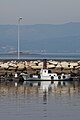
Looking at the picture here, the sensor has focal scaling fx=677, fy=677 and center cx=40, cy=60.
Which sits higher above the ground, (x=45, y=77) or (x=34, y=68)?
(x=34, y=68)

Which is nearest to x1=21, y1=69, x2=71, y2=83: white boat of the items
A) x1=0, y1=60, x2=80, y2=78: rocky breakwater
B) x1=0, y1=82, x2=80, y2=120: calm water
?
x1=0, y1=60, x2=80, y2=78: rocky breakwater

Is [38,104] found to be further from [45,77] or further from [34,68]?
[34,68]

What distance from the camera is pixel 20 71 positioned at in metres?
69.8

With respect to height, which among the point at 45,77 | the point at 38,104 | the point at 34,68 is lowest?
the point at 38,104

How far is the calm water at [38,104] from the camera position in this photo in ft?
112

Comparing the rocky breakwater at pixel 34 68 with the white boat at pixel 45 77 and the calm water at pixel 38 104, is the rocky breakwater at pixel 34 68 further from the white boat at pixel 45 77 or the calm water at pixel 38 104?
the calm water at pixel 38 104

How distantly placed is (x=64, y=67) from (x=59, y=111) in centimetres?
3534

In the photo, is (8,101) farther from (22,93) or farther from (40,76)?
(40,76)

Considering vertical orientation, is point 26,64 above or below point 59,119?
above

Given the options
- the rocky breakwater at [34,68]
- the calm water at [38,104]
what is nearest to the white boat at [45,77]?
the rocky breakwater at [34,68]

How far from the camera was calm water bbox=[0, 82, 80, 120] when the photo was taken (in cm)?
3403

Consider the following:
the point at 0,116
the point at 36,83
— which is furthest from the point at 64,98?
the point at 36,83

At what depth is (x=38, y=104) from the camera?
130 ft

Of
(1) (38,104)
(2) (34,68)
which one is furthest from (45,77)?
(1) (38,104)
